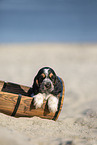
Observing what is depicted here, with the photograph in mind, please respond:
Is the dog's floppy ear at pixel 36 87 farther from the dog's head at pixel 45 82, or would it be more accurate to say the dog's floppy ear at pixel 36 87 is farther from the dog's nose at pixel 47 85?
the dog's nose at pixel 47 85

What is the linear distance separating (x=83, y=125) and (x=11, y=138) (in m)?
2.09

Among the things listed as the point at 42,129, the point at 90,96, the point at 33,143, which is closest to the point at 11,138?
the point at 33,143

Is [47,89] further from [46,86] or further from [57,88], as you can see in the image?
[57,88]

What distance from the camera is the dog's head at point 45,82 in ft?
12.7

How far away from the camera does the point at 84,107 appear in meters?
5.88

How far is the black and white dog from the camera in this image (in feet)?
12.4

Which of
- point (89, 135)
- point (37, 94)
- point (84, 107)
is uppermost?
point (37, 94)

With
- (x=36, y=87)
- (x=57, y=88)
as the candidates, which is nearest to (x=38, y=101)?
(x=36, y=87)

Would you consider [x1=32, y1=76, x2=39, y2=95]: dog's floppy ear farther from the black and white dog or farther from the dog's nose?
the dog's nose

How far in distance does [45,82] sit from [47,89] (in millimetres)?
182

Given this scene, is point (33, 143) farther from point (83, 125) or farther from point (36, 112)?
point (83, 125)

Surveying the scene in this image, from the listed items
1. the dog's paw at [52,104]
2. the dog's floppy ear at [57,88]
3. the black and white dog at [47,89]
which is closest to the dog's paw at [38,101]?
the black and white dog at [47,89]

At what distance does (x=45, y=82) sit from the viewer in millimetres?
3863

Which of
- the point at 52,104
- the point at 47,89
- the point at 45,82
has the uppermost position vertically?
the point at 45,82
